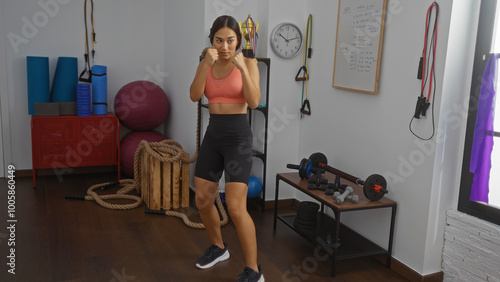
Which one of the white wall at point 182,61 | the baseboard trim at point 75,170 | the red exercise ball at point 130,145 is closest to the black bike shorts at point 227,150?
the white wall at point 182,61

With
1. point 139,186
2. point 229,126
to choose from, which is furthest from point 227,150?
point 139,186

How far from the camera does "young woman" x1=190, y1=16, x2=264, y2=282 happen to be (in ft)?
8.13

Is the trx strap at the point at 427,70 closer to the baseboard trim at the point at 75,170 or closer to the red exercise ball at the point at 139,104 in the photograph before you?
the red exercise ball at the point at 139,104

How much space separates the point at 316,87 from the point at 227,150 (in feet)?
4.83

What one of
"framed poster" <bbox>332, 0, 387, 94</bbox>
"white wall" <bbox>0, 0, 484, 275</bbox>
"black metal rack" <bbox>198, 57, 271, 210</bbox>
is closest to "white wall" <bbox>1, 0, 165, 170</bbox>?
"white wall" <bbox>0, 0, 484, 275</bbox>

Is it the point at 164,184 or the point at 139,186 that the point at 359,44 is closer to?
the point at 164,184

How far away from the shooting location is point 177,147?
4133 mm

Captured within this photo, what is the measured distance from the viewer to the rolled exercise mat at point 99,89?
4590 millimetres

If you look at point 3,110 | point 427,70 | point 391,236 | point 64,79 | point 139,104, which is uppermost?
point 427,70

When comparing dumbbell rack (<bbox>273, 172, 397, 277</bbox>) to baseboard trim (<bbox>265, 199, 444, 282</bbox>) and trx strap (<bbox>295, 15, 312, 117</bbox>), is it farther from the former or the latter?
trx strap (<bbox>295, 15, 312, 117</bbox>)

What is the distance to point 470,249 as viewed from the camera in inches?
102

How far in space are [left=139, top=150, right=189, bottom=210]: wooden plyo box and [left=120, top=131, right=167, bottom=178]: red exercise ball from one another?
702 millimetres

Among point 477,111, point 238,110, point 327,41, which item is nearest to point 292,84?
point 327,41

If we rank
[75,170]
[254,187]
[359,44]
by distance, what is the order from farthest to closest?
[75,170], [254,187], [359,44]
